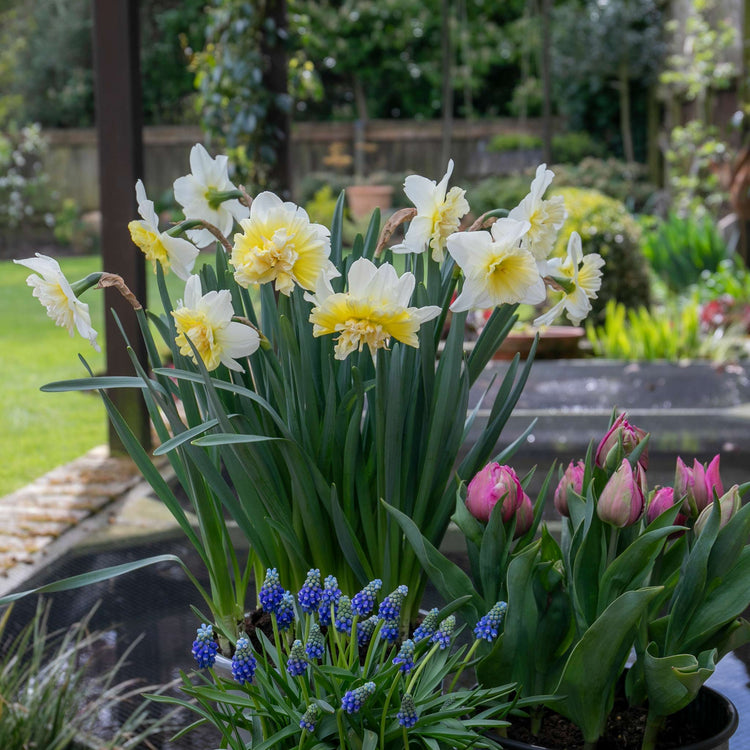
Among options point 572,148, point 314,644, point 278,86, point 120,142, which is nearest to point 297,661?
point 314,644

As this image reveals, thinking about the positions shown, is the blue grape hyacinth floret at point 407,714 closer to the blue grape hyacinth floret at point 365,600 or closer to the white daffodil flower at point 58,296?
the blue grape hyacinth floret at point 365,600

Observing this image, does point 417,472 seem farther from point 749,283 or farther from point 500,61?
point 500,61

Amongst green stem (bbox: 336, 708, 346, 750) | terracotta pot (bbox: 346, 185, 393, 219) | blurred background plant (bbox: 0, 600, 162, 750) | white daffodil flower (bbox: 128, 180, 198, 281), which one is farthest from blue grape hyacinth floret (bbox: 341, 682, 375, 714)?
terracotta pot (bbox: 346, 185, 393, 219)

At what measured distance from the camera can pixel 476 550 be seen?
36.9 inches

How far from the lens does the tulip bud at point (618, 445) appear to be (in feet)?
2.89

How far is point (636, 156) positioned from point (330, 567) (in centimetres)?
1203

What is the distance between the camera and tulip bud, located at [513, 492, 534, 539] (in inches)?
35.7

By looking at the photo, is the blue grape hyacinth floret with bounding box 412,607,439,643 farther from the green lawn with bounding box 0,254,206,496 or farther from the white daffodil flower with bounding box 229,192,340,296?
the green lawn with bounding box 0,254,206,496

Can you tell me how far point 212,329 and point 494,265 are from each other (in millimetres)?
268

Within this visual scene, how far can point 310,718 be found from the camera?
77 centimetres

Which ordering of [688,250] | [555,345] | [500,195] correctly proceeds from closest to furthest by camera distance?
[555,345]
[688,250]
[500,195]

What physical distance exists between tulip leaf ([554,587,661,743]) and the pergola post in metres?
2.61

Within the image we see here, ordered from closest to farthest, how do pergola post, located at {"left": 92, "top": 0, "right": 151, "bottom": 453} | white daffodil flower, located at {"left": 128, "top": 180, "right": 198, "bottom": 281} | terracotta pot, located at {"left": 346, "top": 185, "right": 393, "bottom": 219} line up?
1. white daffodil flower, located at {"left": 128, "top": 180, "right": 198, "bottom": 281}
2. pergola post, located at {"left": 92, "top": 0, "right": 151, "bottom": 453}
3. terracotta pot, located at {"left": 346, "top": 185, "right": 393, "bottom": 219}

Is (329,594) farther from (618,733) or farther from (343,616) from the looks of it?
(618,733)
